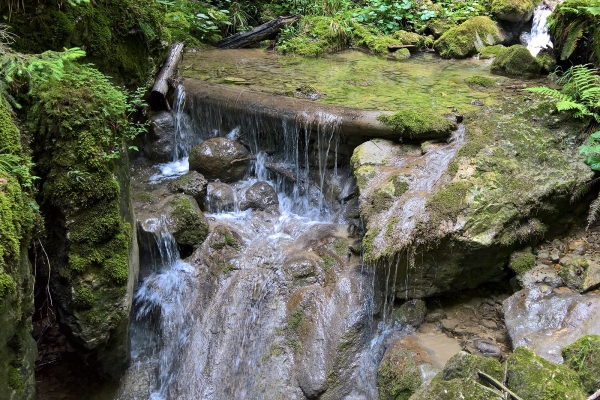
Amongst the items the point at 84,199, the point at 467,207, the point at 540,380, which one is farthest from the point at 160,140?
the point at 540,380

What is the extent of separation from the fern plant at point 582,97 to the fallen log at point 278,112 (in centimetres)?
128

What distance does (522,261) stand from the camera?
4.35 meters

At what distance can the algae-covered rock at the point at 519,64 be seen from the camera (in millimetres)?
7496

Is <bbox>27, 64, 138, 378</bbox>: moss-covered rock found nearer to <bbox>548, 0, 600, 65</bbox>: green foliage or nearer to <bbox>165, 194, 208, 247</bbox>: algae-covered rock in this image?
<bbox>165, 194, 208, 247</bbox>: algae-covered rock

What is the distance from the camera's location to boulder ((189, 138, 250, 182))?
630cm

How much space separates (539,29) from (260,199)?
842cm

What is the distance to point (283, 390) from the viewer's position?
424cm

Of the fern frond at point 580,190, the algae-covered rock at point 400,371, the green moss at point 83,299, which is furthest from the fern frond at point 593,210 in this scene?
the green moss at point 83,299

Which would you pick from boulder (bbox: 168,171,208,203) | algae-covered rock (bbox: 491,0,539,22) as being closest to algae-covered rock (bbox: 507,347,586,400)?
boulder (bbox: 168,171,208,203)

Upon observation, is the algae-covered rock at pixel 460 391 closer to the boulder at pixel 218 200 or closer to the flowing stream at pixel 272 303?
the flowing stream at pixel 272 303

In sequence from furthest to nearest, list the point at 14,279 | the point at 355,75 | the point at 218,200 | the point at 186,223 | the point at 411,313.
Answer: the point at 355,75 → the point at 218,200 → the point at 186,223 → the point at 411,313 → the point at 14,279

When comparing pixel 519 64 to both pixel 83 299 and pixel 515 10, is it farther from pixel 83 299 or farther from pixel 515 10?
pixel 83 299

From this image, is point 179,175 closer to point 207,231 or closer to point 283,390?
point 207,231

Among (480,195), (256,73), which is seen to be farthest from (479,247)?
(256,73)
